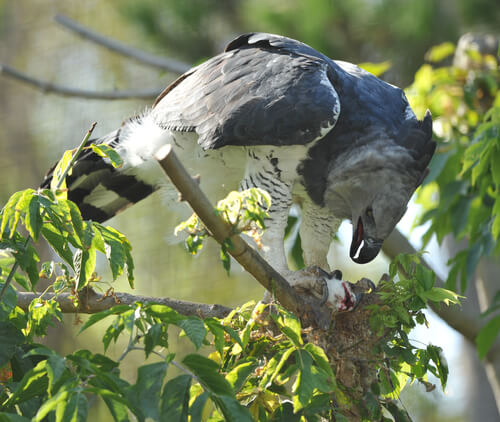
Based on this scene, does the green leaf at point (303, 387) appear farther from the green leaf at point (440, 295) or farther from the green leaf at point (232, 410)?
the green leaf at point (440, 295)

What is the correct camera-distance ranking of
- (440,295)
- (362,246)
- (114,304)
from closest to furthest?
(440,295) → (114,304) → (362,246)

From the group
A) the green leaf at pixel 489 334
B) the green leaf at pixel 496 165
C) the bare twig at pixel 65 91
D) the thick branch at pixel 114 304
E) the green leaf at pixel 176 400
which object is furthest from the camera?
the bare twig at pixel 65 91

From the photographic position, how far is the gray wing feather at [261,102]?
8.80ft

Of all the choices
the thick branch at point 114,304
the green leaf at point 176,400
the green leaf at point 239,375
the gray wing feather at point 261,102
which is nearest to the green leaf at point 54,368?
the green leaf at point 176,400

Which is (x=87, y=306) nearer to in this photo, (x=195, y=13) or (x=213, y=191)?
(x=213, y=191)

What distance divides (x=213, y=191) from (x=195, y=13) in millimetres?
3479

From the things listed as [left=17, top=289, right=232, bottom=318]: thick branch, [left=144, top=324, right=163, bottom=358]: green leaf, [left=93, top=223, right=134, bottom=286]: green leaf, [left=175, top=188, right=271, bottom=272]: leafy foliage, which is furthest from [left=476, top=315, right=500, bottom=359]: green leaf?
[left=144, top=324, right=163, bottom=358]: green leaf

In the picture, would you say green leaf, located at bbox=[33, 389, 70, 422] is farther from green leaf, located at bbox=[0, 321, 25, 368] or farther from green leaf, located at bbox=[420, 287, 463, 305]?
green leaf, located at bbox=[420, 287, 463, 305]

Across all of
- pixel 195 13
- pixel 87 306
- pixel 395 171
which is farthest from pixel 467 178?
pixel 195 13

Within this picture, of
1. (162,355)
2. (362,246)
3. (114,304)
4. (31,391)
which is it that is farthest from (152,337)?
(362,246)

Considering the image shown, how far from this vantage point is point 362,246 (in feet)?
9.54

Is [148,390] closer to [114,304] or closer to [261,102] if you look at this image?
[114,304]

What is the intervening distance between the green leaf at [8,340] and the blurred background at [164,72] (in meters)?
1.30

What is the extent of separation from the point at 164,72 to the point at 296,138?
2.15 meters
